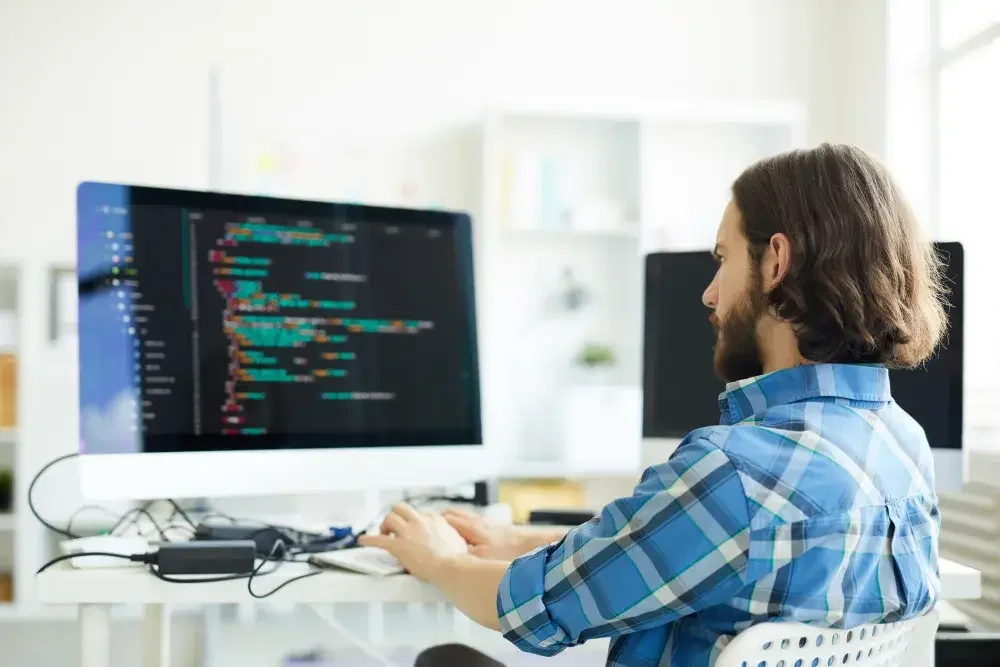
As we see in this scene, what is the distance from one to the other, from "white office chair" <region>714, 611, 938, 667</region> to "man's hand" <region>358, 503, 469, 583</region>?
433 millimetres

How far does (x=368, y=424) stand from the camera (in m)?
1.41

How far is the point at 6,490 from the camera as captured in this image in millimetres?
2902

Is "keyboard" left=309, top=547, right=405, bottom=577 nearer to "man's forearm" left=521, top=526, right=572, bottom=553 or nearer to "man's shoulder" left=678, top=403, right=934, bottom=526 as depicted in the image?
"man's forearm" left=521, top=526, right=572, bottom=553

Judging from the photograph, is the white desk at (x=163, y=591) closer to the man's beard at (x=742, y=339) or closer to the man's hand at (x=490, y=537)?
the man's hand at (x=490, y=537)

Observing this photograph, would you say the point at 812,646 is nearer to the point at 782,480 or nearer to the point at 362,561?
the point at 782,480

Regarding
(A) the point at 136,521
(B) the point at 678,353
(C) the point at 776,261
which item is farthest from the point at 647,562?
(A) the point at 136,521

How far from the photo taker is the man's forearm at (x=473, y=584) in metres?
1.01

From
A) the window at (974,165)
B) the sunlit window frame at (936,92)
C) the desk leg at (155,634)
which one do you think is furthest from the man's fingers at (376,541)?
the sunlit window frame at (936,92)

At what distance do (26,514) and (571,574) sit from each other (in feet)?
7.76

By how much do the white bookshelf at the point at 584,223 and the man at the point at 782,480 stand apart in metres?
2.30

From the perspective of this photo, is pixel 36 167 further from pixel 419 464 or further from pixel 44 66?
pixel 419 464

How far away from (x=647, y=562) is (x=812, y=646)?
16 centimetres

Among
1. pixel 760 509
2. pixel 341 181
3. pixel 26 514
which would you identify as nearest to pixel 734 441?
pixel 760 509

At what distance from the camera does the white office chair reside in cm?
79
